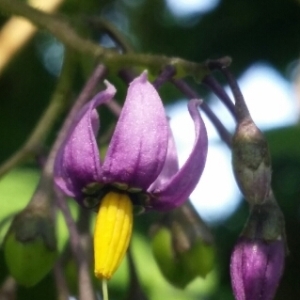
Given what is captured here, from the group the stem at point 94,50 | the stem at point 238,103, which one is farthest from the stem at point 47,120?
the stem at point 238,103

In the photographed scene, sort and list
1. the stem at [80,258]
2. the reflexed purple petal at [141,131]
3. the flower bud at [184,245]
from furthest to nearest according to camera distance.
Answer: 1. the flower bud at [184,245]
2. the stem at [80,258]
3. the reflexed purple petal at [141,131]

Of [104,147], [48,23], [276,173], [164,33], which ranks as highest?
[48,23]

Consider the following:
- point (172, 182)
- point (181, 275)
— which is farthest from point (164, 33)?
point (172, 182)

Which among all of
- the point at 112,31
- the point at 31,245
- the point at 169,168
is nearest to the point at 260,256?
the point at 169,168

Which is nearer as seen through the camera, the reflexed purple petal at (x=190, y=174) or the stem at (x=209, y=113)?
the reflexed purple petal at (x=190, y=174)

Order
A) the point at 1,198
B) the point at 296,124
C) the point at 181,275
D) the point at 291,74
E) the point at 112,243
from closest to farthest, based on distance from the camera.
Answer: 1. the point at 112,243
2. the point at 181,275
3. the point at 1,198
4. the point at 296,124
5. the point at 291,74

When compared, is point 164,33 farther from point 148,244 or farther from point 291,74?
point 148,244

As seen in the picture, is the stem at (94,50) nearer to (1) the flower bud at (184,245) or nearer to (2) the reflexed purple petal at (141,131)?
(2) the reflexed purple petal at (141,131)

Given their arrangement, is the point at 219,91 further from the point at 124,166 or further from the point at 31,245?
the point at 31,245
